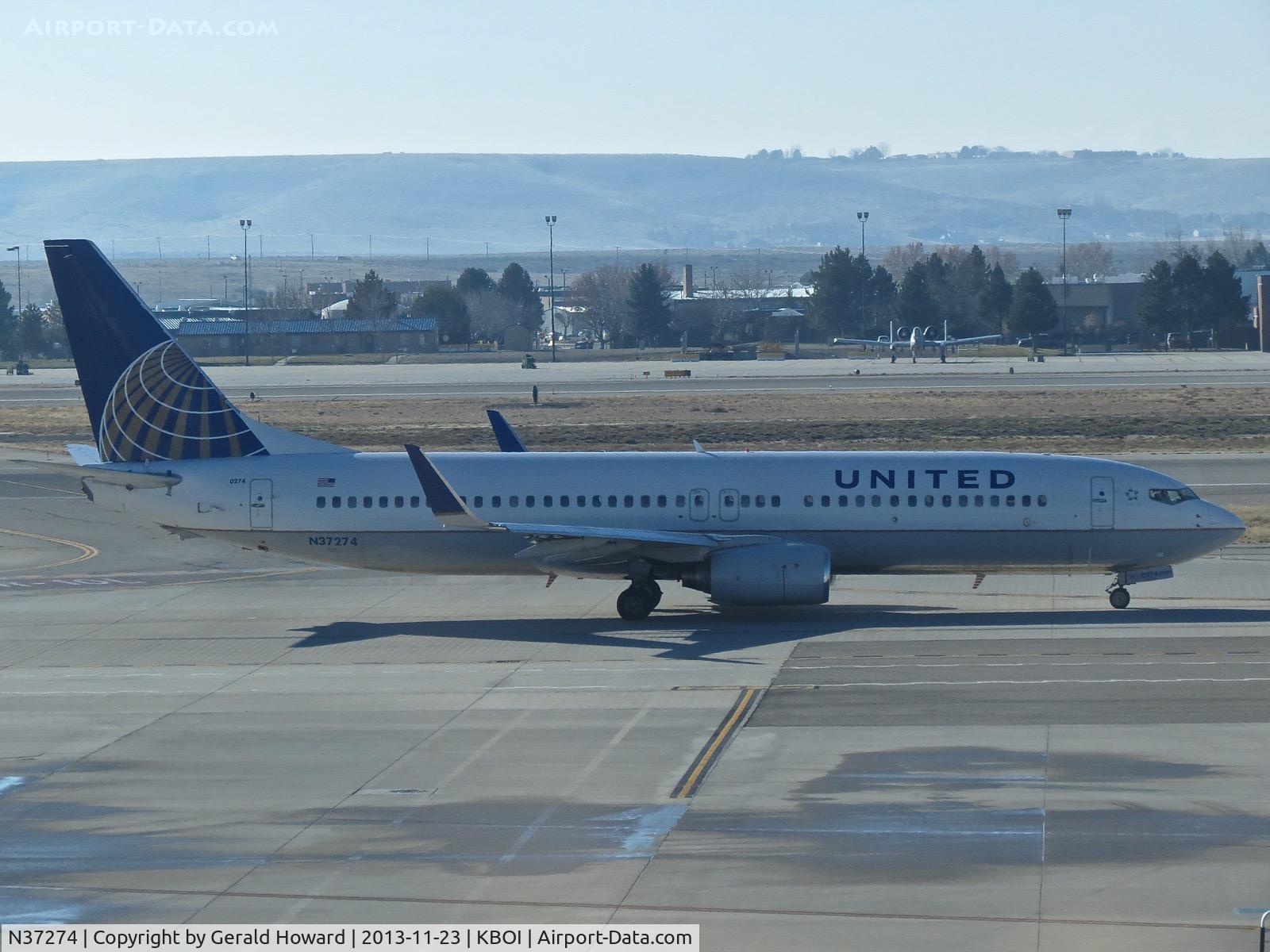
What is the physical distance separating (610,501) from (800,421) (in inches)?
1814

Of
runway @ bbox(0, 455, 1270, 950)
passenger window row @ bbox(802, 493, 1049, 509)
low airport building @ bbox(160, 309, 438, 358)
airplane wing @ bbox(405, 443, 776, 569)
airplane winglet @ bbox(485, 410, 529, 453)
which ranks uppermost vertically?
low airport building @ bbox(160, 309, 438, 358)

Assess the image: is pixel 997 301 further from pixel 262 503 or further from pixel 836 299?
pixel 262 503

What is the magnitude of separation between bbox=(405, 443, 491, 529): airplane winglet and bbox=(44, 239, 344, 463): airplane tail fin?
5689mm

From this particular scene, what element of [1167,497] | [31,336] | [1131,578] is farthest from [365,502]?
[31,336]

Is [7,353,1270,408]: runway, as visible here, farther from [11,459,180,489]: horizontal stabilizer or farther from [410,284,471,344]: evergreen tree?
[11,459,180,489]: horizontal stabilizer

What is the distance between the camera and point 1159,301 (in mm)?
163875

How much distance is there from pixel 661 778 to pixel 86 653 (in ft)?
54.0

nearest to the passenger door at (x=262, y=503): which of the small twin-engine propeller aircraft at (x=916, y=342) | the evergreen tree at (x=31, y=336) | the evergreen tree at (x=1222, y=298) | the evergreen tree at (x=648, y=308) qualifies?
the small twin-engine propeller aircraft at (x=916, y=342)

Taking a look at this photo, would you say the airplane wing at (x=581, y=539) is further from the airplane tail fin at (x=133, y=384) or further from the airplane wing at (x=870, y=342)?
the airplane wing at (x=870, y=342)

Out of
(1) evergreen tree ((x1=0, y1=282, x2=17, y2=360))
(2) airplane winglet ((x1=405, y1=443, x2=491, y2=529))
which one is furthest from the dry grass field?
(1) evergreen tree ((x1=0, y1=282, x2=17, y2=360))

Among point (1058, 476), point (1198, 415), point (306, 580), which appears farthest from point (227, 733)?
point (1198, 415)

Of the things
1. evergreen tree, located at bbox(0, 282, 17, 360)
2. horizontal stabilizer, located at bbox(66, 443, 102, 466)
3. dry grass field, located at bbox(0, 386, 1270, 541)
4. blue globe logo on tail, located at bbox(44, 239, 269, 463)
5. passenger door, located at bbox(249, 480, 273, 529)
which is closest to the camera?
passenger door, located at bbox(249, 480, 273, 529)

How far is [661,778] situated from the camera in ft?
78.1

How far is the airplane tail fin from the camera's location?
38125mm
